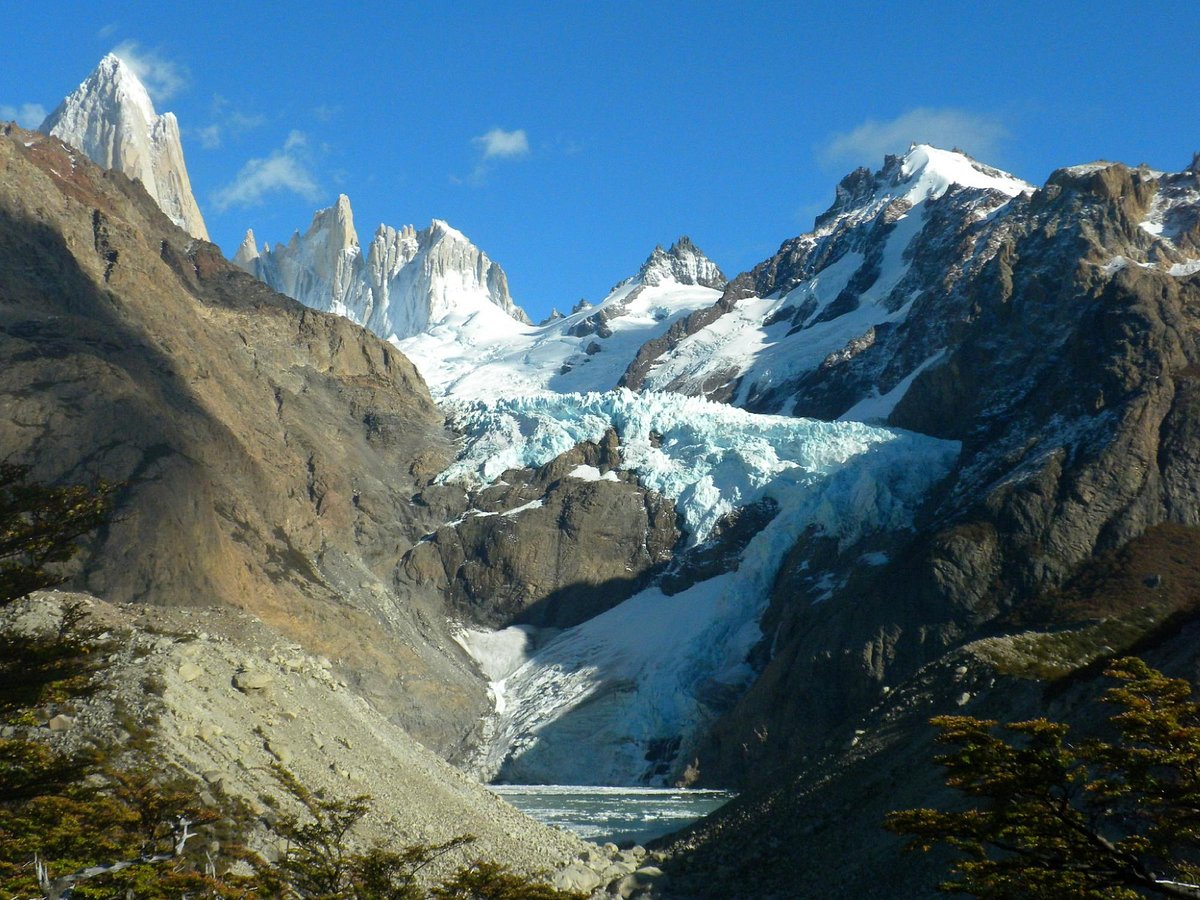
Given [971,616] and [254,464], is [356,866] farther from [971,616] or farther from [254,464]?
[254,464]

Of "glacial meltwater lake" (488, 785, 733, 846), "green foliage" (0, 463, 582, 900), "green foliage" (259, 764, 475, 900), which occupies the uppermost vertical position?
"green foliage" (0, 463, 582, 900)

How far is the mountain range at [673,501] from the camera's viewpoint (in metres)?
98.1

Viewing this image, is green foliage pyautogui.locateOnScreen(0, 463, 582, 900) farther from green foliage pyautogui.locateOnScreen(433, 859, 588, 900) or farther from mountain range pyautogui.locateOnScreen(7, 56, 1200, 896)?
mountain range pyautogui.locateOnScreen(7, 56, 1200, 896)

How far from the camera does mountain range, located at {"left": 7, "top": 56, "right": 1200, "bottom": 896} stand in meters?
98.1

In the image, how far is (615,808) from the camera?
92.2 meters

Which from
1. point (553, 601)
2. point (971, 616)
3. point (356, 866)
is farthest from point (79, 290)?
point (356, 866)

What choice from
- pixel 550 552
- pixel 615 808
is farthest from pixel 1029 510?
pixel 550 552

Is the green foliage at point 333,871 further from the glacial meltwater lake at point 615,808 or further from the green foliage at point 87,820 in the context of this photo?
the glacial meltwater lake at point 615,808

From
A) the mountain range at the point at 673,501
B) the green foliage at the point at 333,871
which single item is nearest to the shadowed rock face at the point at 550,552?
the mountain range at the point at 673,501

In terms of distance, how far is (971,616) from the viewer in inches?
3932

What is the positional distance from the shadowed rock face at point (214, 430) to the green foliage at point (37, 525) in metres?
61.7

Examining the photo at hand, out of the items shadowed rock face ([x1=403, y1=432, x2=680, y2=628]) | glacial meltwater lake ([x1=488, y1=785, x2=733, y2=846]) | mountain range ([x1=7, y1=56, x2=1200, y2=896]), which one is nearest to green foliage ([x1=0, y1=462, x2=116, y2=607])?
mountain range ([x1=7, y1=56, x2=1200, y2=896])

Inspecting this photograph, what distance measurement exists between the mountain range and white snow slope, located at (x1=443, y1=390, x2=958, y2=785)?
1.16 ft

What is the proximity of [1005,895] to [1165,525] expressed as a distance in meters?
91.7
